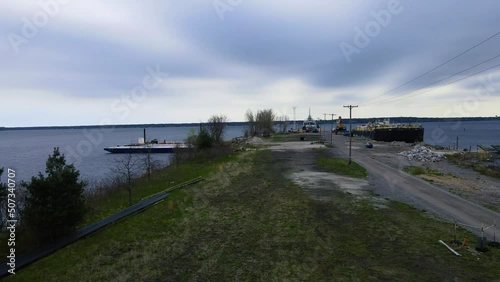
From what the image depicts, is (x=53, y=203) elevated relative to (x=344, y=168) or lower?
elevated

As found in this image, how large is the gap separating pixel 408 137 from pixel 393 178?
6960cm

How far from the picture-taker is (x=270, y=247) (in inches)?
451

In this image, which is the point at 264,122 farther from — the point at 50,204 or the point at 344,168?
the point at 50,204

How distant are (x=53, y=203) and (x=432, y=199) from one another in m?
19.7

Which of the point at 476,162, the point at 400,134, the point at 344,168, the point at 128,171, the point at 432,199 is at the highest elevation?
A: the point at 400,134

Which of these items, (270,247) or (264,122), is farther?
(264,122)

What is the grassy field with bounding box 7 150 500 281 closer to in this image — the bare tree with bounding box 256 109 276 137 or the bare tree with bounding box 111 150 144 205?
the bare tree with bounding box 111 150 144 205

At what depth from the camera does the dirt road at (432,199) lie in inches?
585

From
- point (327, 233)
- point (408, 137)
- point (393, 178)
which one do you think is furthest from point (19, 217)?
point (408, 137)

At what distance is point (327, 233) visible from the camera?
509 inches

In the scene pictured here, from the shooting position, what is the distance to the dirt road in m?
14.9

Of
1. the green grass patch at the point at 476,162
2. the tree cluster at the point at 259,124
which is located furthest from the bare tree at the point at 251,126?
the green grass patch at the point at 476,162

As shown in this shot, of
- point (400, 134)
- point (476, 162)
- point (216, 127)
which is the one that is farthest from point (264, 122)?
point (476, 162)

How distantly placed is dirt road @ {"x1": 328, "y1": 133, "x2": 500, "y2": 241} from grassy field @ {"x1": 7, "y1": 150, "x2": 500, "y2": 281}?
4.43ft
